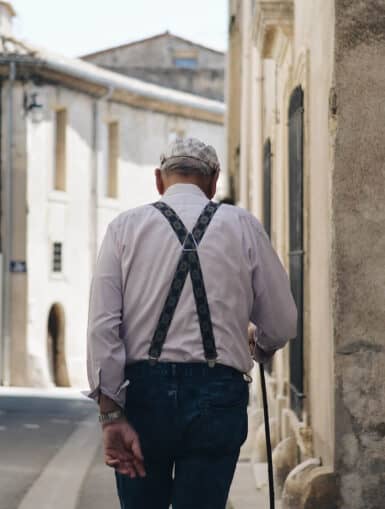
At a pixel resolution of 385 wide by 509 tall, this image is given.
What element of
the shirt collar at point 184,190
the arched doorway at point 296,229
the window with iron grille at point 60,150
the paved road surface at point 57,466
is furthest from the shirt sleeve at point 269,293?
the window with iron grille at point 60,150

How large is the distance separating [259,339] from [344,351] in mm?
1986

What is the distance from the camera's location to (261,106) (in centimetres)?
1434

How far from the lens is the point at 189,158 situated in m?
4.10

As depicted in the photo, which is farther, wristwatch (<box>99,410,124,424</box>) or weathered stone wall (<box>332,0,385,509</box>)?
weathered stone wall (<box>332,0,385,509</box>)

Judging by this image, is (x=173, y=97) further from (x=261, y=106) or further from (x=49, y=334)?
(x=261, y=106)

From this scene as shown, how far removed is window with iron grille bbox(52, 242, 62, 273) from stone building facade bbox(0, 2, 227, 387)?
0.03 meters

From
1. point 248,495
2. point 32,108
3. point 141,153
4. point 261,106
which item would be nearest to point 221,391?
point 248,495

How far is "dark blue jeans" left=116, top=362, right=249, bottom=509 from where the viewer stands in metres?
3.77

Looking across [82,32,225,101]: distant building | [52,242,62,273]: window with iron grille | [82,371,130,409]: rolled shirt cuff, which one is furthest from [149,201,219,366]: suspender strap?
[82,32,225,101]: distant building

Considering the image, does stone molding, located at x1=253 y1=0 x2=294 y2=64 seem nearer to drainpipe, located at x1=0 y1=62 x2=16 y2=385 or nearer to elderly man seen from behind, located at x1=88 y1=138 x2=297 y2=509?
elderly man seen from behind, located at x1=88 y1=138 x2=297 y2=509

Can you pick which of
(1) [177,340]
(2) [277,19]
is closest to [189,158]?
(1) [177,340]

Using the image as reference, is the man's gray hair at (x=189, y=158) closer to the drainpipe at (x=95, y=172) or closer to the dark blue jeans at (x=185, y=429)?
the dark blue jeans at (x=185, y=429)

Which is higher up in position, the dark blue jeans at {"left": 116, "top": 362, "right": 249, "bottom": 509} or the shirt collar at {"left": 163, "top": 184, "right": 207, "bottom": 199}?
the shirt collar at {"left": 163, "top": 184, "right": 207, "bottom": 199}

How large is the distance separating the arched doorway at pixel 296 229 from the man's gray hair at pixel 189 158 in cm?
408
